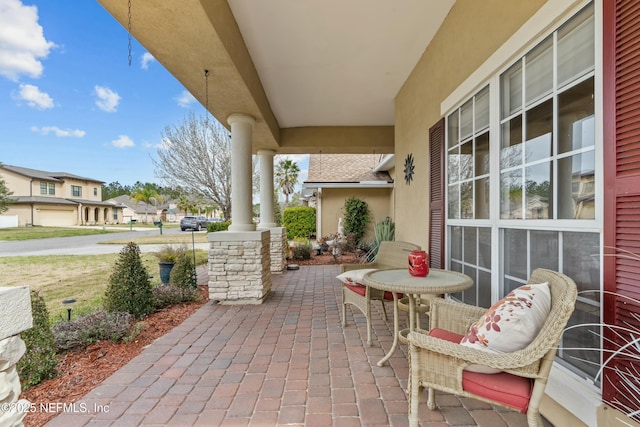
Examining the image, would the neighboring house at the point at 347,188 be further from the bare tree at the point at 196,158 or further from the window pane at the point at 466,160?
the window pane at the point at 466,160

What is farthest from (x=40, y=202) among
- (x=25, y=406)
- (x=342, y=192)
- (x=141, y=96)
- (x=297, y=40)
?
(x=342, y=192)

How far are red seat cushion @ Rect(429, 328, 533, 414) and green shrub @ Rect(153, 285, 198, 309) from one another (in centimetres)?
429

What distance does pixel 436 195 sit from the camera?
12.6ft

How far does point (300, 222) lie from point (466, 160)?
38.8 ft

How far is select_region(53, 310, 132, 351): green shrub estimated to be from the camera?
3059mm

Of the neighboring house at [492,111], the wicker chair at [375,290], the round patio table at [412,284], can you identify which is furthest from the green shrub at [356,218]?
the round patio table at [412,284]

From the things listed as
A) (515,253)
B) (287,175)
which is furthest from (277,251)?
(287,175)

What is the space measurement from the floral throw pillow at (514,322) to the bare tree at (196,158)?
11.4 m

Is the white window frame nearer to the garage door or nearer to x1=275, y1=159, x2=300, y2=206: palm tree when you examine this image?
the garage door

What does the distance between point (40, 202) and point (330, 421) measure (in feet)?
26.4

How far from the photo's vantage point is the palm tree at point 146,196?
42031 millimetres

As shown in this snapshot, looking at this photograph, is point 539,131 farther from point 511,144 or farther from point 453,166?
point 453,166

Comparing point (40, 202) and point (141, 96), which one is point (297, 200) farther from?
point (40, 202)

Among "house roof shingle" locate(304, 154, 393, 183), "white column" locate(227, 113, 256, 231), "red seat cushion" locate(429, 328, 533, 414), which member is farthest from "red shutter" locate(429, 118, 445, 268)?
"house roof shingle" locate(304, 154, 393, 183)
